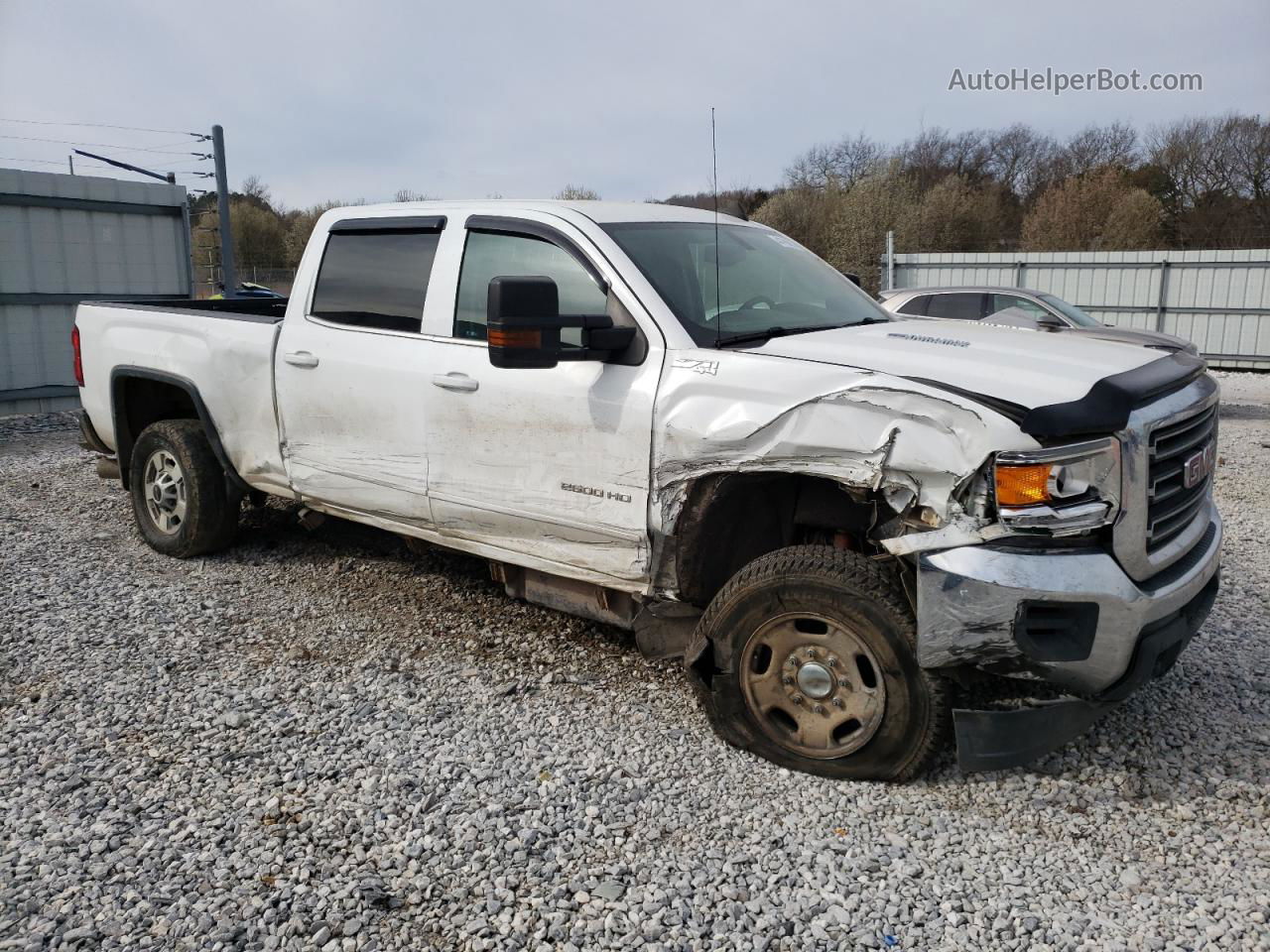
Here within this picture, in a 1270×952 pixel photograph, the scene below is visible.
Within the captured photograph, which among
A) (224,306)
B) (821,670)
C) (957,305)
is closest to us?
(821,670)

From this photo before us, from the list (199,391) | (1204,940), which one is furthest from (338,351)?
(1204,940)

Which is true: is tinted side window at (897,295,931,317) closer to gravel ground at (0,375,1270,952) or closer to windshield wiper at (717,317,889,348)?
gravel ground at (0,375,1270,952)

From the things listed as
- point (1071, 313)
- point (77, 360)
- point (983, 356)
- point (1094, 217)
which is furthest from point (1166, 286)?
point (77, 360)

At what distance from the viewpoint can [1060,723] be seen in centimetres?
325

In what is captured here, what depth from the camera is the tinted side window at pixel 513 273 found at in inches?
158

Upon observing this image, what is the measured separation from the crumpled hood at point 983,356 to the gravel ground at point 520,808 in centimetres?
141

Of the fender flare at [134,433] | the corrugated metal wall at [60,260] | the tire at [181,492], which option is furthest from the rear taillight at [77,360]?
the corrugated metal wall at [60,260]

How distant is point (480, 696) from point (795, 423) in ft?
5.90

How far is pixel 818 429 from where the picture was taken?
3289mm

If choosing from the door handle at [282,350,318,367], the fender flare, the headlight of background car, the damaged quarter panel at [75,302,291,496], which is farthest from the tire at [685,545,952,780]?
the fender flare

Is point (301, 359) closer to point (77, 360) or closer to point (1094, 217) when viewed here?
point (77, 360)

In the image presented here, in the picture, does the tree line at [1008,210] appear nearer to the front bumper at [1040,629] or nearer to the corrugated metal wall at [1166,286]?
the corrugated metal wall at [1166,286]

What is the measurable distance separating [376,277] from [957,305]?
8.75m

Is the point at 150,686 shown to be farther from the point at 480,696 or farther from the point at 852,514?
the point at 852,514
